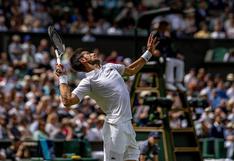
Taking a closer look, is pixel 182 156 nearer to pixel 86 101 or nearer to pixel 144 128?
pixel 144 128

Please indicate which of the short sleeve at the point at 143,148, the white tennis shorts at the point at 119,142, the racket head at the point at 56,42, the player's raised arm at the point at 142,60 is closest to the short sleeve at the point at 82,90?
the white tennis shorts at the point at 119,142

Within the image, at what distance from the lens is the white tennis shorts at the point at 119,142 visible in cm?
1101

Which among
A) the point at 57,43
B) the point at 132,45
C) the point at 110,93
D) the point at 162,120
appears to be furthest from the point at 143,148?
the point at 132,45

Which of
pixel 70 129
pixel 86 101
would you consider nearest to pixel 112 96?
pixel 70 129

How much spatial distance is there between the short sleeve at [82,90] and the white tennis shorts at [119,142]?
0.51 meters

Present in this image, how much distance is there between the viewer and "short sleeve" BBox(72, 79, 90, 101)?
1080cm

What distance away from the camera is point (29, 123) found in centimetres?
2064

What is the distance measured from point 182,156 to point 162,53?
6.68 feet

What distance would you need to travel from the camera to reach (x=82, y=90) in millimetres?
10891

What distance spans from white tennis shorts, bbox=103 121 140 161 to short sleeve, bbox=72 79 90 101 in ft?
1.69

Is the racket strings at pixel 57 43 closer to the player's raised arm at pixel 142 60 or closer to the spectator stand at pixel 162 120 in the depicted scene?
the player's raised arm at pixel 142 60

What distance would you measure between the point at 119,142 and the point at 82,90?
80cm

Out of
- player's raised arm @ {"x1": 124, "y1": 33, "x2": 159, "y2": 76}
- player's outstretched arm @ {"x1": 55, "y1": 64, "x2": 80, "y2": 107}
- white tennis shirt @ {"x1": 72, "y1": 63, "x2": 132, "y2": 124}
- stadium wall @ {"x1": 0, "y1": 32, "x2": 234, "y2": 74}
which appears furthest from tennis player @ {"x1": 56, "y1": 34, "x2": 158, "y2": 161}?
stadium wall @ {"x1": 0, "y1": 32, "x2": 234, "y2": 74}

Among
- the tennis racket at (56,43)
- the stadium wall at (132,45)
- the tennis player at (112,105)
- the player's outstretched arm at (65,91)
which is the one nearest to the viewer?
the player's outstretched arm at (65,91)
